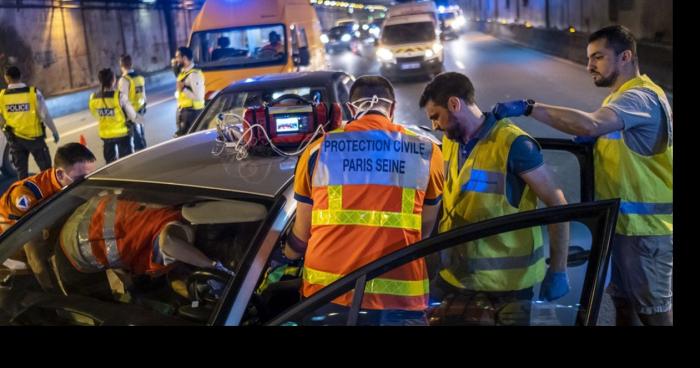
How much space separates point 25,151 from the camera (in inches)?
334

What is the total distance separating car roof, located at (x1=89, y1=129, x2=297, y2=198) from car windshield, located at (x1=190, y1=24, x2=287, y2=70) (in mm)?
8931

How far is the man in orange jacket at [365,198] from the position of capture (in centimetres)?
257

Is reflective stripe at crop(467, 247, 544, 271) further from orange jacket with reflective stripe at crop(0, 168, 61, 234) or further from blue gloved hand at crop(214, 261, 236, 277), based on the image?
orange jacket with reflective stripe at crop(0, 168, 61, 234)

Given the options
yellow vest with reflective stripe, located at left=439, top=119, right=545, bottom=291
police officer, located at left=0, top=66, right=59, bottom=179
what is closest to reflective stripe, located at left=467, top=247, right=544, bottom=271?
yellow vest with reflective stripe, located at left=439, top=119, right=545, bottom=291

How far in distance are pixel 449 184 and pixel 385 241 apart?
700mm

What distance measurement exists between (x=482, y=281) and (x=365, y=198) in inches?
21.4

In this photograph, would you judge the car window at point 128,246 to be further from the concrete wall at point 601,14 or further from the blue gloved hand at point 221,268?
the concrete wall at point 601,14

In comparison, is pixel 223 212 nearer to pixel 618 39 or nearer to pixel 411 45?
pixel 618 39

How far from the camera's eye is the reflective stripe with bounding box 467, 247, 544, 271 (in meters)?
2.45

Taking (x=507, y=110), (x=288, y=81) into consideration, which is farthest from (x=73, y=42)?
(x=507, y=110)

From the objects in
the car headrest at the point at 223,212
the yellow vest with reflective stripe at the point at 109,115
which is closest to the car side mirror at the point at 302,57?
the yellow vest with reflective stripe at the point at 109,115

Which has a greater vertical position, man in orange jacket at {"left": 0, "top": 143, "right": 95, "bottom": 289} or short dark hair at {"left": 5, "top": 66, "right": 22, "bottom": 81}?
short dark hair at {"left": 5, "top": 66, "right": 22, "bottom": 81}
